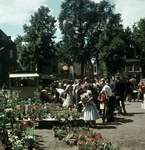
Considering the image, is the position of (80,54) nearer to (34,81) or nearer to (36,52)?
(36,52)

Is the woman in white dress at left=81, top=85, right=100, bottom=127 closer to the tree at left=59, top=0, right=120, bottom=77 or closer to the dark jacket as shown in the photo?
the dark jacket

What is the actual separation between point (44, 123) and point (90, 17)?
33707 millimetres

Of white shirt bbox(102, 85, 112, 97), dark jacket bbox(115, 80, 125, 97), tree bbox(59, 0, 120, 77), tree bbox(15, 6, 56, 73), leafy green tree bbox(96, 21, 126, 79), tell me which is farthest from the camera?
tree bbox(59, 0, 120, 77)

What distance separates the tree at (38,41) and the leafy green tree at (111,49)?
8875 millimetres

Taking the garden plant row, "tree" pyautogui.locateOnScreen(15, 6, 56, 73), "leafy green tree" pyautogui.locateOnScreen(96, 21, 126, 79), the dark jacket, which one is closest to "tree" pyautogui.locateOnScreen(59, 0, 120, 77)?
"leafy green tree" pyautogui.locateOnScreen(96, 21, 126, 79)

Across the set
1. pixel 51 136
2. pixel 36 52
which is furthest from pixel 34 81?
pixel 36 52

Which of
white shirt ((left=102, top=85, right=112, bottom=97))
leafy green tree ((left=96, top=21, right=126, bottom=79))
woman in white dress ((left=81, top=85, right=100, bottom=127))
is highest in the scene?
leafy green tree ((left=96, top=21, right=126, bottom=79))

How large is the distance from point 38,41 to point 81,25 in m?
11.8

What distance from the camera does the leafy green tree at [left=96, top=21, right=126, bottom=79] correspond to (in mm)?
36531

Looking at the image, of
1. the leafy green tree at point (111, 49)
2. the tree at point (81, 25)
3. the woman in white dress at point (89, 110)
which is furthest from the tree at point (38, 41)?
the woman in white dress at point (89, 110)

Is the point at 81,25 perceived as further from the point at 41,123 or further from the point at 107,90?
the point at 41,123

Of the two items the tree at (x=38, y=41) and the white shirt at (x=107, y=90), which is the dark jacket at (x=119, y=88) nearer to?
the white shirt at (x=107, y=90)

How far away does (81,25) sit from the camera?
41.2 metres

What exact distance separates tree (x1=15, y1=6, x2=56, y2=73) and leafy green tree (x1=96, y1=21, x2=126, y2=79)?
888 cm
